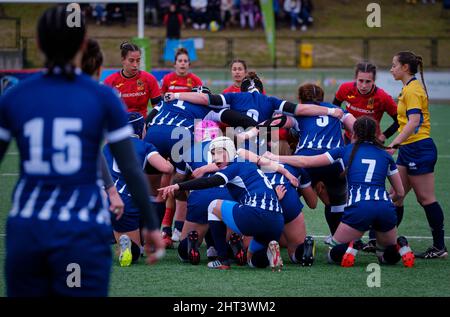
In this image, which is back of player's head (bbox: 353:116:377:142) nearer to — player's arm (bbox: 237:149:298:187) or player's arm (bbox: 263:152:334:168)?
player's arm (bbox: 263:152:334:168)

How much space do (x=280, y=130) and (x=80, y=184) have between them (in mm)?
5131

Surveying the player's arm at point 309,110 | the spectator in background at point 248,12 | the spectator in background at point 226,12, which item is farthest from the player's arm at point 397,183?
the spectator in background at point 248,12

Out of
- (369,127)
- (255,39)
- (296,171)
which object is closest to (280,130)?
(296,171)

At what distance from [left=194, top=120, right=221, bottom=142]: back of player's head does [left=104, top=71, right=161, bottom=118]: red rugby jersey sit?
1364 mm

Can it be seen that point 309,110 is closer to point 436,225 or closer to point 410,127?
point 410,127

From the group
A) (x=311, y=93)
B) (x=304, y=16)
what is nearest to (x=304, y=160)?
(x=311, y=93)

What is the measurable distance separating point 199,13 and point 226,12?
4.46 ft

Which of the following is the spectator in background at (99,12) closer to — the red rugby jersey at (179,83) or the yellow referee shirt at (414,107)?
the red rugby jersey at (179,83)

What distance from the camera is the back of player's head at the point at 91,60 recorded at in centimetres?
487

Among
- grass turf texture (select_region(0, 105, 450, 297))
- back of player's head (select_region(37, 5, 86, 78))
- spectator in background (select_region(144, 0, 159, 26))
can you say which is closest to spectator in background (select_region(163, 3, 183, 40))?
spectator in background (select_region(144, 0, 159, 26))

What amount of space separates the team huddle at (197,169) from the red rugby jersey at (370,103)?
1cm

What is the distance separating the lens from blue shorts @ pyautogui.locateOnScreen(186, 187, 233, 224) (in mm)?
7938

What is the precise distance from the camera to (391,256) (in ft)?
25.3
